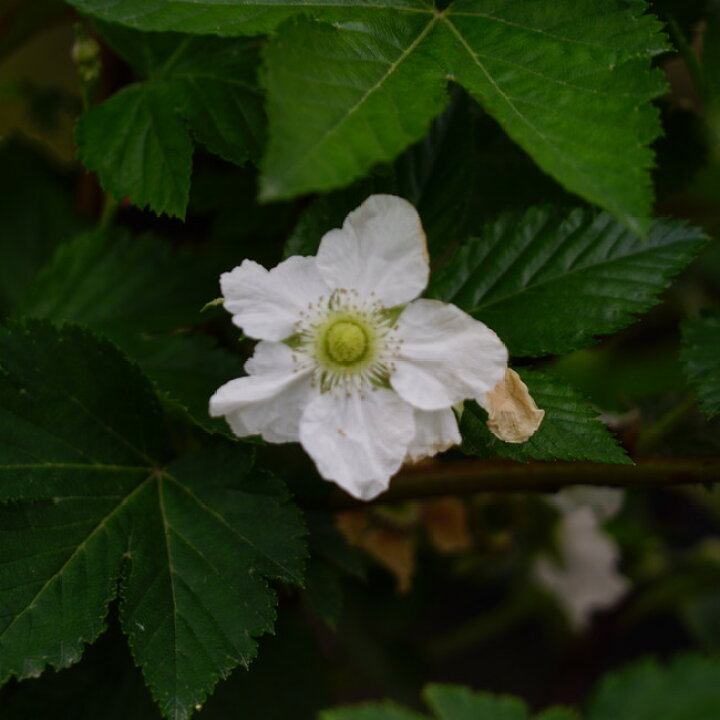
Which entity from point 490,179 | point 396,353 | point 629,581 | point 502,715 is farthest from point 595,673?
point 396,353

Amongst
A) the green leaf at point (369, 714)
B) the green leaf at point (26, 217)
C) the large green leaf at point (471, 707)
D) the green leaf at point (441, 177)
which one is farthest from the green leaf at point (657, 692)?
the green leaf at point (26, 217)

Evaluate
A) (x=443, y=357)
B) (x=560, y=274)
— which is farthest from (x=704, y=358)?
(x=443, y=357)

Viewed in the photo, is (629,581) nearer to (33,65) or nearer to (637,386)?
(637,386)

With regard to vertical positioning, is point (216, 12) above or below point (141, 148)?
above

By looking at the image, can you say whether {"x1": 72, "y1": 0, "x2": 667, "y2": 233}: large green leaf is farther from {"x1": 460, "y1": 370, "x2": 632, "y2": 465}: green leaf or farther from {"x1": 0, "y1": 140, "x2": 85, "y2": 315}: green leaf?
{"x1": 0, "y1": 140, "x2": 85, "y2": 315}: green leaf

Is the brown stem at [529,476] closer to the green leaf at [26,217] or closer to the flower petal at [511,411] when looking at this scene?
the flower petal at [511,411]

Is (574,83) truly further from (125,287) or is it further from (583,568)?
(583,568)
